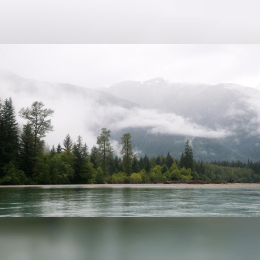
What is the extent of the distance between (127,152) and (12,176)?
21.1 m

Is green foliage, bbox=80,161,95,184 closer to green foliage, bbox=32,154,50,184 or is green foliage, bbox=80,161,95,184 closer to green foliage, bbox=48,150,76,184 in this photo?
green foliage, bbox=48,150,76,184

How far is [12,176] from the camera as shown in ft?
104

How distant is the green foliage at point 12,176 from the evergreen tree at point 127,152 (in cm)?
1917

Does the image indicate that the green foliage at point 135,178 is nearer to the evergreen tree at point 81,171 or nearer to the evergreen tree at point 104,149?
the evergreen tree at point 104,149

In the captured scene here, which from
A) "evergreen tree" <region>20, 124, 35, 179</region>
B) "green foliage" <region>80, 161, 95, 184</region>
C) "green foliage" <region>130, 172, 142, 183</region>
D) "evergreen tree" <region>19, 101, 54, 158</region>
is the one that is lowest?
"green foliage" <region>130, 172, 142, 183</region>

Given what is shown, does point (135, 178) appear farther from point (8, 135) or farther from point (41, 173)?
point (8, 135)

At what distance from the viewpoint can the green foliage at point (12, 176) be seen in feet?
102

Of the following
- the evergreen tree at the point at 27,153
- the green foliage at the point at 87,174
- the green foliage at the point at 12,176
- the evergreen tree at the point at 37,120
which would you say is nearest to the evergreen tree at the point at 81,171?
the green foliage at the point at 87,174

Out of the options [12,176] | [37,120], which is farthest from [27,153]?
[37,120]

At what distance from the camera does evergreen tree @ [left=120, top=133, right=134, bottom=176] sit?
158ft

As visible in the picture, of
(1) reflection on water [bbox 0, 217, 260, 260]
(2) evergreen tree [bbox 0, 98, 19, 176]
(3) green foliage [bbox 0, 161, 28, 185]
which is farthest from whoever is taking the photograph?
(2) evergreen tree [bbox 0, 98, 19, 176]

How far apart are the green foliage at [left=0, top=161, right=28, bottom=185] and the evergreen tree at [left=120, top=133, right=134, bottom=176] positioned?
62.9 ft

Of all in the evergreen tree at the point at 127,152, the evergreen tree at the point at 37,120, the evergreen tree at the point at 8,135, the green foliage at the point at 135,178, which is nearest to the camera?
the evergreen tree at the point at 8,135

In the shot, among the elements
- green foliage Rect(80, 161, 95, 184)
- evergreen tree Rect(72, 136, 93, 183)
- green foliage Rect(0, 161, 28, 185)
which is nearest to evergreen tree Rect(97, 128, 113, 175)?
green foliage Rect(80, 161, 95, 184)
